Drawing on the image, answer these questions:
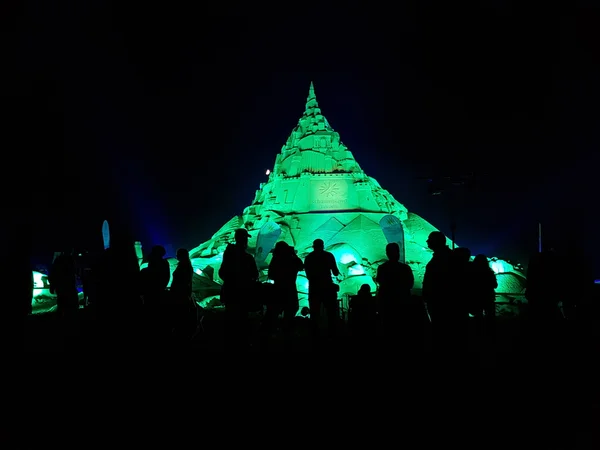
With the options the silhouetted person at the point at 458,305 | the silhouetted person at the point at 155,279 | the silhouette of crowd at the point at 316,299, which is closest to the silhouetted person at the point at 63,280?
the silhouette of crowd at the point at 316,299

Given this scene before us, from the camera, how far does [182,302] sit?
26.9 feet

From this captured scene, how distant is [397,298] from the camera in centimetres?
722

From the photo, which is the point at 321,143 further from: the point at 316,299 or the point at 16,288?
the point at 16,288

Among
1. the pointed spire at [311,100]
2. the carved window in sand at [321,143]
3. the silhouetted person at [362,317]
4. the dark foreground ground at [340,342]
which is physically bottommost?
the dark foreground ground at [340,342]

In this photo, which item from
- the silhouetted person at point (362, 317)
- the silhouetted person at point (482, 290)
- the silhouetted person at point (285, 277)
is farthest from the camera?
the silhouetted person at point (362, 317)

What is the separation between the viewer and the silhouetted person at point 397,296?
7.22m

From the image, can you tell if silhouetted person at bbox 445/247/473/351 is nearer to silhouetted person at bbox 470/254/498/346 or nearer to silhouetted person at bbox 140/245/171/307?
silhouetted person at bbox 470/254/498/346

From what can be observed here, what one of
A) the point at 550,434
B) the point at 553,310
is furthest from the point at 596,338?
the point at 550,434

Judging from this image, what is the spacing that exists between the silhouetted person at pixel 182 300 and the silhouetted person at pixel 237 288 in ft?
3.34

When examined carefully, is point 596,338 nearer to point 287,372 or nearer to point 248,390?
point 287,372

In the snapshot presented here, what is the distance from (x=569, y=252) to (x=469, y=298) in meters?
3.17

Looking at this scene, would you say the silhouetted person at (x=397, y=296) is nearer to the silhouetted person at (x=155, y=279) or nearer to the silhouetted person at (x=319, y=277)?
the silhouetted person at (x=319, y=277)

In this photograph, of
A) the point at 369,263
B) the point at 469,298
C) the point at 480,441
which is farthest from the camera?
the point at 369,263

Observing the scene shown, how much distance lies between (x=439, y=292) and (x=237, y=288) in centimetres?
271
